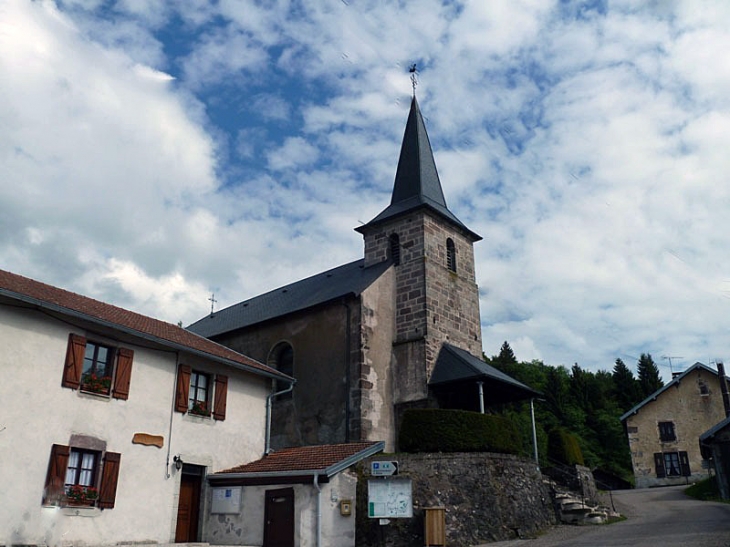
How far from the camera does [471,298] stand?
85.1 ft

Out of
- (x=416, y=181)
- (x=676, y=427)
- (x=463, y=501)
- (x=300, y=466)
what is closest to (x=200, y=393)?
(x=300, y=466)

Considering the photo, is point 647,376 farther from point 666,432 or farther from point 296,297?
point 296,297

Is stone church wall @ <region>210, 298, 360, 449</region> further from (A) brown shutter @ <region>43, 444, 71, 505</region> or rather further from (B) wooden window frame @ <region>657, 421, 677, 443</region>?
(B) wooden window frame @ <region>657, 421, 677, 443</region>

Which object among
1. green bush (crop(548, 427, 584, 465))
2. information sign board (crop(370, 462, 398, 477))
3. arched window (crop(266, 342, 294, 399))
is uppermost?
arched window (crop(266, 342, 294, 399))

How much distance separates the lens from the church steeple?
26094 millimetres

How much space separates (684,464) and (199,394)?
2942 cm

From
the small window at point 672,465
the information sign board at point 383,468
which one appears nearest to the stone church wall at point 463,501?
the information sign board at point 383,468

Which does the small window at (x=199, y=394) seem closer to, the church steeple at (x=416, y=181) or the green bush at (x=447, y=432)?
the green bush at (x=447, y=432)

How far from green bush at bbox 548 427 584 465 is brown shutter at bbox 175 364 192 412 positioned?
12206 mm

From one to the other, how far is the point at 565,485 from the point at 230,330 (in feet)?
45.1

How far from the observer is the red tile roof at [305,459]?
52.0 ft

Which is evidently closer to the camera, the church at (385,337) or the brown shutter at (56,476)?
the brown shutter at (56,476)

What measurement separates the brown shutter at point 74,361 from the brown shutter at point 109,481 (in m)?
1.76

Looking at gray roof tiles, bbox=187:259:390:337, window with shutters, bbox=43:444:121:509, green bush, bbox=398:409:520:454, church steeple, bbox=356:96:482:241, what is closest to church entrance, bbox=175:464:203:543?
window with shutters, bbox=43:444:121:509
